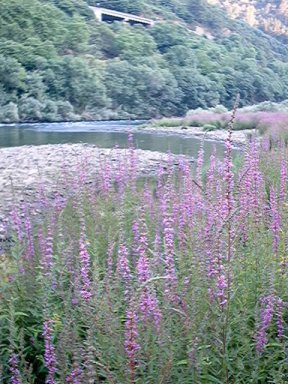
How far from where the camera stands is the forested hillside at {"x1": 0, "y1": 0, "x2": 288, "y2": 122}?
58750mm

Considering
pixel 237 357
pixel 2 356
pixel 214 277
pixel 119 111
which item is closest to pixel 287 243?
pixel 214 277

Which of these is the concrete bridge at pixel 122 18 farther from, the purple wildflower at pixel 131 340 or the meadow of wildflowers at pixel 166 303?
the purple wildflower at pixel 131 340

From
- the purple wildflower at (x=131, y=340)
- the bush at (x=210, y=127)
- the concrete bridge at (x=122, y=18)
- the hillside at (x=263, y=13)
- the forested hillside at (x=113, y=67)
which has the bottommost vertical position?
the bush at (x=210, y=127)

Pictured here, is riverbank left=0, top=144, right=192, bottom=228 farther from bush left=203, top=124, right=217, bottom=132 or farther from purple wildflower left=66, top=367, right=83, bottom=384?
bush left=203, top=124, right=217, bottom=132

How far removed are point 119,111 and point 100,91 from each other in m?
3.25

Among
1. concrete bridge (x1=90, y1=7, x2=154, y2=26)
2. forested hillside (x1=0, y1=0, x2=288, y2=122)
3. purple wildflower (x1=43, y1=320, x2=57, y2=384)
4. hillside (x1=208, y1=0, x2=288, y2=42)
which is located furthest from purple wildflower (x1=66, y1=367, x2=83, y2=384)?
hillside (x1=208, y1=0, x2=288, y2=42)

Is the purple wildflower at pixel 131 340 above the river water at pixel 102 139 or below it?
above

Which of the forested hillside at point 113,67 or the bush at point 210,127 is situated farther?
the forested hillside at point 113,67

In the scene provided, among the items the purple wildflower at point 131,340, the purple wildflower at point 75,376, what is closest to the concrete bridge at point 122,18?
the purple wildflower at point 75,376

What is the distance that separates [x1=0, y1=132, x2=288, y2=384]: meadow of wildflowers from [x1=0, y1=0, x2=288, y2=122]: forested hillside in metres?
46.2

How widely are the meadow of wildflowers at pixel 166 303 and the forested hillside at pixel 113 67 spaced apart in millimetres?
46195

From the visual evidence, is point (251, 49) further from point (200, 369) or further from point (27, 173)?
point (200, 369)

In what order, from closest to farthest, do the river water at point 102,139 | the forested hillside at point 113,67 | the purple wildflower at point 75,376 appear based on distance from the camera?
1. the purple wildflower at point 75,376
2. the river water at point 102,139
3. the forested hillside at point 113,67

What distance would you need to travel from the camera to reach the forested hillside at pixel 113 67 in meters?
Answer: 58.8
